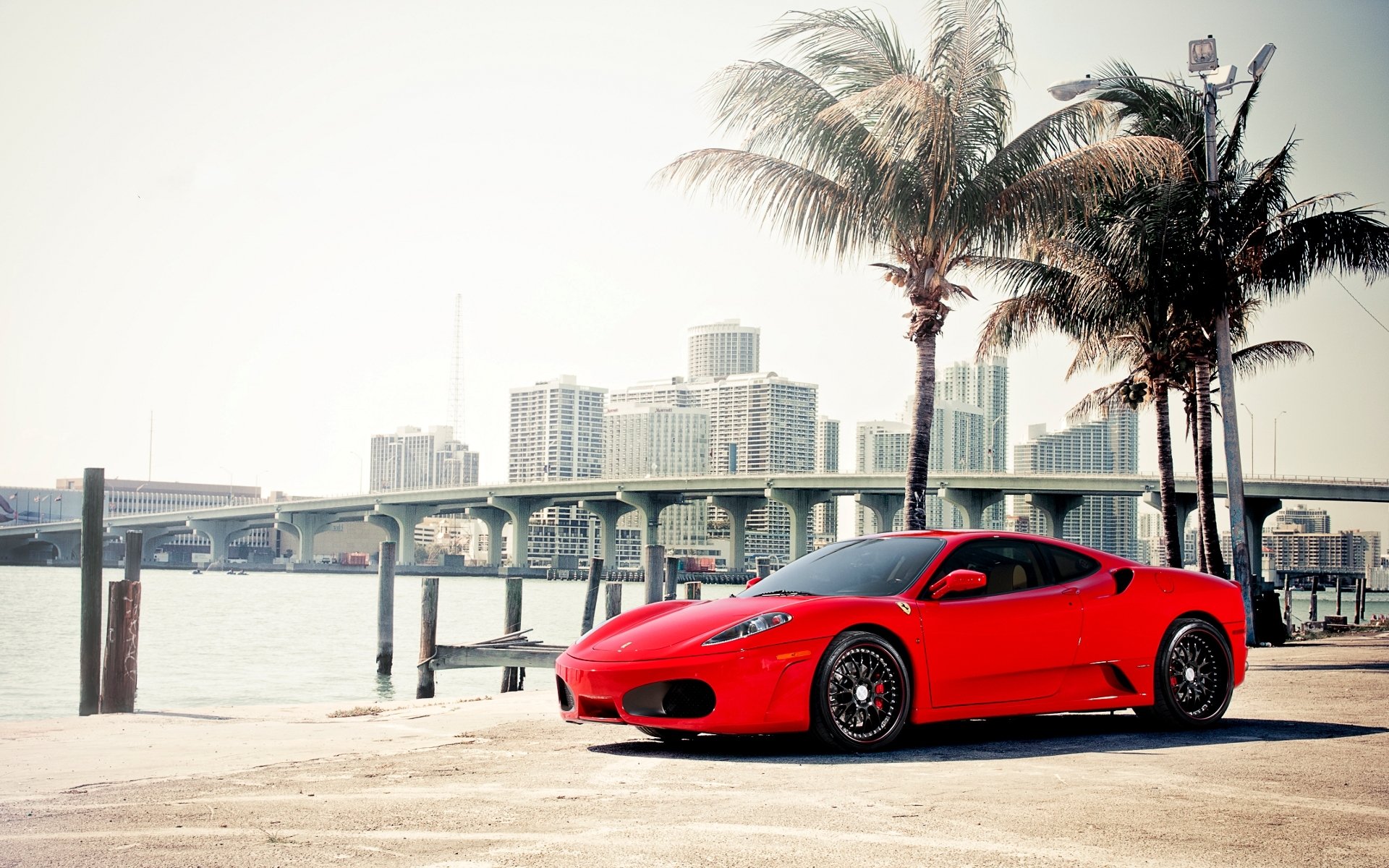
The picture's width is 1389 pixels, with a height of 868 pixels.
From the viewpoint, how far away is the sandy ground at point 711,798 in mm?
4445

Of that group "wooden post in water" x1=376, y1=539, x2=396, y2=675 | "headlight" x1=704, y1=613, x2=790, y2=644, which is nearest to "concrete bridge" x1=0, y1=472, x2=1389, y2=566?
"wooden post in water" x1=376, y1=539, x2=396, y2=675

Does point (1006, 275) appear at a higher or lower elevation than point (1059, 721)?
higher

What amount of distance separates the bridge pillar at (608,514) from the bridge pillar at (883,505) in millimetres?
19482

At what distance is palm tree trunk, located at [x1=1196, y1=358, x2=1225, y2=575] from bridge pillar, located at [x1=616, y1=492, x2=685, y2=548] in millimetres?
73751

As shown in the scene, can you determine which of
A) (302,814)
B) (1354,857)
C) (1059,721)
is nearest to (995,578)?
(1059,721)

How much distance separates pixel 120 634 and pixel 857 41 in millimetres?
12069

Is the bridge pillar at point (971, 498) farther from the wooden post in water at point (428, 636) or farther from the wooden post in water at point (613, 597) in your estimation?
the wooden post in water at point (428, 636)

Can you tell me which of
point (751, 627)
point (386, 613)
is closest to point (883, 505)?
point (386, 613)

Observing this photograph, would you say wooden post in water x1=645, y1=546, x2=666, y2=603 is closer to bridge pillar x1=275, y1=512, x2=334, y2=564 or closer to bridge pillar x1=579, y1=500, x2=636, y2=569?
bridge pillar x1=579, y1=500, x2=636, y2=569

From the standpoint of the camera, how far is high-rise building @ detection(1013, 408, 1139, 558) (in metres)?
101

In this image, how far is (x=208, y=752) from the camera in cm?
806

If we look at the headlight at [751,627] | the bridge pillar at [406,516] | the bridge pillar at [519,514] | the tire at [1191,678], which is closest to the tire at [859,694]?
the headlight at [751,627]

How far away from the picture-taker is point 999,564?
773 cm

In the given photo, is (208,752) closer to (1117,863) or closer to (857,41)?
(1117,863)
